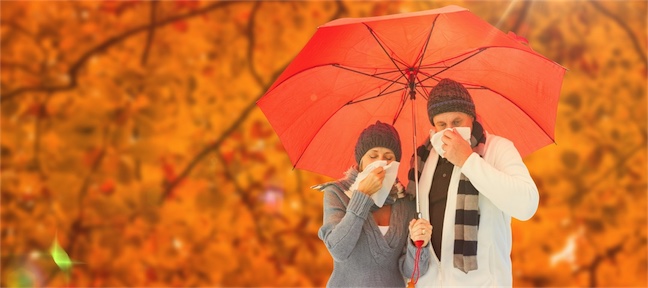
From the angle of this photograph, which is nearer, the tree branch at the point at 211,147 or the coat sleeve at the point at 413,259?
the coat sleeve at the point at 413,259

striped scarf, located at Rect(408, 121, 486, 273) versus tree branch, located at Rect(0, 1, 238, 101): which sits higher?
tree branch, located at Rect(0, 1, 238, 101)

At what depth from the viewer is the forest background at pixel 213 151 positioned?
4.00 metres

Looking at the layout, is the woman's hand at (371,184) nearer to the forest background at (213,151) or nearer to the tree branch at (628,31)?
the forest background at (213,151)

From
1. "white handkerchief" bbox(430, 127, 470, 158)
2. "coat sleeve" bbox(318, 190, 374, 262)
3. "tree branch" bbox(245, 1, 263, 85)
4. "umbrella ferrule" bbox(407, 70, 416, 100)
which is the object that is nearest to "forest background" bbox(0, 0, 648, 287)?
"tree branch" bbox(245, 1, 263, 85)

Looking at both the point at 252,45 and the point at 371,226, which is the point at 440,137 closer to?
the point at 371,226

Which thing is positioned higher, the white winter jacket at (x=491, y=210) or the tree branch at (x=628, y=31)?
the tree branch at (x=628, y=31)

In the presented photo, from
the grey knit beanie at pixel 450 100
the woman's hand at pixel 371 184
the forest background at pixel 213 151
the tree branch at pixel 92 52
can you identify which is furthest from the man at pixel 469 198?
the tree branch at pixel 92 52

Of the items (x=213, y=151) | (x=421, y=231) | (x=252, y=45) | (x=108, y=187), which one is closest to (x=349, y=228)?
(x=421, y=231)

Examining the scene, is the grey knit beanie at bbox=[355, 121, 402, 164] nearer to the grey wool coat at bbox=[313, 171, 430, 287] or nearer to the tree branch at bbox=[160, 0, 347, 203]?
the grey wool coat at bbox=[313, 171, 430, 287]

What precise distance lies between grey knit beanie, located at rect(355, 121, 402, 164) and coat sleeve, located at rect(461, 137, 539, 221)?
0.28m

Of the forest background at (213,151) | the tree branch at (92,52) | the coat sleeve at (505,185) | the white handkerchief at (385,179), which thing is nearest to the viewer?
the coat sleeve at (505,185)

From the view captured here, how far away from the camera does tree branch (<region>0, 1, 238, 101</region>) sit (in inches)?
162

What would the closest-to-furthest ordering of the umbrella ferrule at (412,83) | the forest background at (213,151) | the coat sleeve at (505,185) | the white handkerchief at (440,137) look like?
the coat sleeve at (505,185) → the white handkerchief at (440,137) → the umbrella ferrule at (412,83) → the forest background at (213,151)

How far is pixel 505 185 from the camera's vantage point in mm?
1716
